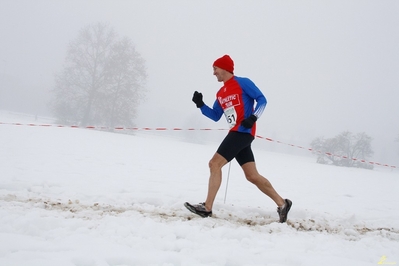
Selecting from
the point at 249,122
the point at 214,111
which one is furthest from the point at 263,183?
the point at 214,111

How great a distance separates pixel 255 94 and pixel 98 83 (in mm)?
24538

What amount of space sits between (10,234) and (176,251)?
144 centimetres

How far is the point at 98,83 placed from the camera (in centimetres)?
2523

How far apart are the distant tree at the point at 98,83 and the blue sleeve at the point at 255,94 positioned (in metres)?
22.9

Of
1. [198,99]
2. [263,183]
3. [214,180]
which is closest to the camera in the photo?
[214,180]

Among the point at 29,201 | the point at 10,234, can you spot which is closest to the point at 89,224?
the point at 10,234

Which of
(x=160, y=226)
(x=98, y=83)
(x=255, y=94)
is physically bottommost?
(x=160, y=226)

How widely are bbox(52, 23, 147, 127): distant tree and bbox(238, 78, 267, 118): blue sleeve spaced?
22.9 m

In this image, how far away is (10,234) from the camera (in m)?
2.25

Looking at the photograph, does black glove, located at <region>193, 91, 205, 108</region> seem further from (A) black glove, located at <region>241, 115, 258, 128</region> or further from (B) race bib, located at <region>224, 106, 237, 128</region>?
(A) black glove, located at <region>241, 115, 258, 128</region>

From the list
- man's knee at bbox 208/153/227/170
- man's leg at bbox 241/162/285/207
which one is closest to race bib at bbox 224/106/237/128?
man's knee at bbox 208/153/227/170

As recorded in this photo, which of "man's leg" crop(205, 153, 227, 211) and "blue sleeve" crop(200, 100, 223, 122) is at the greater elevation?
"blue sleeve" crop(200, 100, 223, 122)

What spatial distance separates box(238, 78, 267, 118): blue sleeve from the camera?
347 centimetres

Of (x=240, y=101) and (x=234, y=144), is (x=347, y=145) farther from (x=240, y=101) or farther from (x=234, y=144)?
(x=234, y=144)
